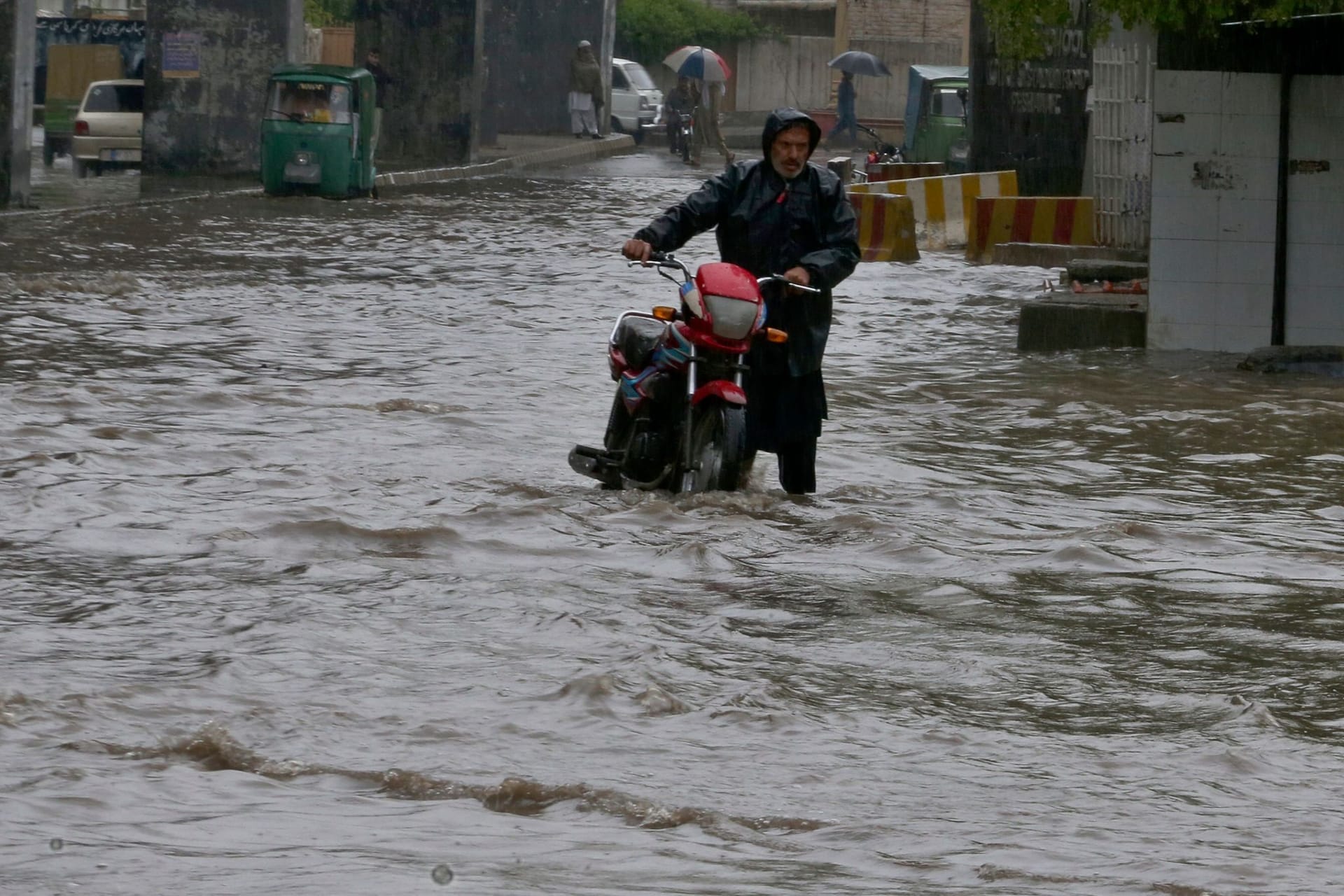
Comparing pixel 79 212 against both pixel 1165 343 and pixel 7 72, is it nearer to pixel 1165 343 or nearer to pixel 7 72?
pixel 7 72

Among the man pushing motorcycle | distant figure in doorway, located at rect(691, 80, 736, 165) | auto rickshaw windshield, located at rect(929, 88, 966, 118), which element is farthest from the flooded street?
distant figure in doorway, located at rect(691, 80, 736, 165)

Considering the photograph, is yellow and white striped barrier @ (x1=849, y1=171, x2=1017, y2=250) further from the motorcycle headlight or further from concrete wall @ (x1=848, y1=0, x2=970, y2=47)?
concrete wall @ (x1=848, y1=0, x2=970, y2=47)

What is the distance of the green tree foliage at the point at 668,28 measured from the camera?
59.5 metres

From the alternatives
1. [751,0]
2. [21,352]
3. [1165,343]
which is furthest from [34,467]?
[751,0]

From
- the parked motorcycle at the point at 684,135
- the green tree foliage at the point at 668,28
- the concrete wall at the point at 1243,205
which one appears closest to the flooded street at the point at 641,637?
the concrete wall at the point at 1243,205

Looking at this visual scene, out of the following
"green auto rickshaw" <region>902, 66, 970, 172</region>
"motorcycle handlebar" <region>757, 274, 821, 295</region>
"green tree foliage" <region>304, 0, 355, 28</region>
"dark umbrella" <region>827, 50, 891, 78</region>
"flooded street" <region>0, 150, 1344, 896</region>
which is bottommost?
"flooded street" <region>0, 150, 1344, 896</region>

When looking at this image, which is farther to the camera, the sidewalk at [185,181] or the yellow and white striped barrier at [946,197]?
the sidewalk at [185,181]

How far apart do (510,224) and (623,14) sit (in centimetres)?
3694

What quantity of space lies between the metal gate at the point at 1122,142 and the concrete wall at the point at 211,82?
14793mm

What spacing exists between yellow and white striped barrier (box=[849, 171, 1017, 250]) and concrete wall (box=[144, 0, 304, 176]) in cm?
1118

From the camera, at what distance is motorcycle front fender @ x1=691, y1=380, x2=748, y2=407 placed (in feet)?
26.1

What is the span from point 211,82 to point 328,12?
27.4 meters

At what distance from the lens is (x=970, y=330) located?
15.6 metres

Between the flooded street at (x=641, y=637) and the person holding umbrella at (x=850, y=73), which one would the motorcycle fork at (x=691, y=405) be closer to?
the flooded street at (x=641, y=637)
